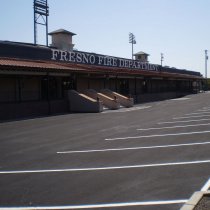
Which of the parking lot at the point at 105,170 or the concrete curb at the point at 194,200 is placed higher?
the concrete curb at the point at 194,200

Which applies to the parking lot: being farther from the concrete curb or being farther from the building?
the building

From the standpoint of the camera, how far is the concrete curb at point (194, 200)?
516cm

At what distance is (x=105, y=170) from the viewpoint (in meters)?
8.03

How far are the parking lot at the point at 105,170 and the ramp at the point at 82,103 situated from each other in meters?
13.1

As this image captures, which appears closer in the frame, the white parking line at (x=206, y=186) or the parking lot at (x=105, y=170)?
the parking lot at (x=105, y=170)

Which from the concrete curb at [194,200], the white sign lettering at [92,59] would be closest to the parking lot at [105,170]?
the concrete curb at [194,200]

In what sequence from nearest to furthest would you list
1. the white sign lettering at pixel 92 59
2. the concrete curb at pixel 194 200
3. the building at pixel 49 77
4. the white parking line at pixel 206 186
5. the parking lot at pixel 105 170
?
the concrete curb at pixel 194 200 < the parking lot at pixel 105 170 < the white parking line at pixel 206 186 < the building at pixel 49 77 < the white sign lettering at pixel 92 59

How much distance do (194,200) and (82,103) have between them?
2245 cm

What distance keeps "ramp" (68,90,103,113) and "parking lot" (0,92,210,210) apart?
13135 mm

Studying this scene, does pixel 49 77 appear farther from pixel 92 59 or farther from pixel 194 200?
pixel 194 200

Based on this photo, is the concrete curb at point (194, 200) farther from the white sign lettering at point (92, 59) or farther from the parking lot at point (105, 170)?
the white sign lettering at point (92, 59)

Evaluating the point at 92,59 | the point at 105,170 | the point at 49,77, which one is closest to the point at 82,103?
the point at 49,77

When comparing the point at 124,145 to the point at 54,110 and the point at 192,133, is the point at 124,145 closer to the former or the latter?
the point at 192,133

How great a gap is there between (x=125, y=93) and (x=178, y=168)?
1332 inches
